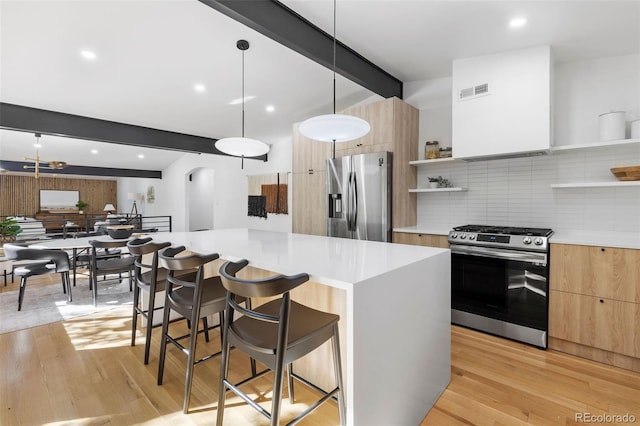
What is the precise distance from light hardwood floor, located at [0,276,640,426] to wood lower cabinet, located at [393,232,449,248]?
36.7 inches

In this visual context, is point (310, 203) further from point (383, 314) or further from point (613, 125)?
point (613, 125)

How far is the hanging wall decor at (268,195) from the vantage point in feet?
20.4

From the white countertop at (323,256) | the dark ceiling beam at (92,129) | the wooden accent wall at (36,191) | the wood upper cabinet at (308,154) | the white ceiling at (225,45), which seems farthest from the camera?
the wooden accent wall at (36,191)

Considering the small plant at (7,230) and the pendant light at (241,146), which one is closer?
the pendant light at (241,146)

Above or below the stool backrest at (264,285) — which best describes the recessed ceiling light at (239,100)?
above

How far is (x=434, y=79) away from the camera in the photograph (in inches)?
146

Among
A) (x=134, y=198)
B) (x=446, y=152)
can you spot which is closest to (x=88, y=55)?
(x=446, y=152)

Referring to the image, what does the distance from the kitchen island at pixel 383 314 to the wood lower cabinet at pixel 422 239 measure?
1.15 m

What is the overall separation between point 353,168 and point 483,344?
7.44 feet

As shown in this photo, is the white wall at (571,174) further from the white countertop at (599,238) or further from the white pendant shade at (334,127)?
the white pendant shade at (334,127)

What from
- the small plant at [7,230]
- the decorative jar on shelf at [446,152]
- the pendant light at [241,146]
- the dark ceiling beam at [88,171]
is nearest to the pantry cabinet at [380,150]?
the decorative jar on shelf at [446,152]

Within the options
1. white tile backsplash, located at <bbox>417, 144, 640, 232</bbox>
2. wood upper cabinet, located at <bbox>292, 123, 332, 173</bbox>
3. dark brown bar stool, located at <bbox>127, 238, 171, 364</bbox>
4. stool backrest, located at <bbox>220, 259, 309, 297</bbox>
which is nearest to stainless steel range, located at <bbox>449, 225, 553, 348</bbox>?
white tile backsplash, located at <bbox>417, 144, 640, 232</bbox>

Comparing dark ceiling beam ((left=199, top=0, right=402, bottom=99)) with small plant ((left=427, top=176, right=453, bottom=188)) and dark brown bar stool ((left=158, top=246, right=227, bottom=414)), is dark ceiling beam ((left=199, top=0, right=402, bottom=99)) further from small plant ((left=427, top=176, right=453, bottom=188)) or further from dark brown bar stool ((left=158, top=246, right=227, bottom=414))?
dark brown bar stool ((left=158, top=246, right=227, bottom=414))

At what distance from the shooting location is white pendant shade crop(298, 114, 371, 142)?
1899mm
